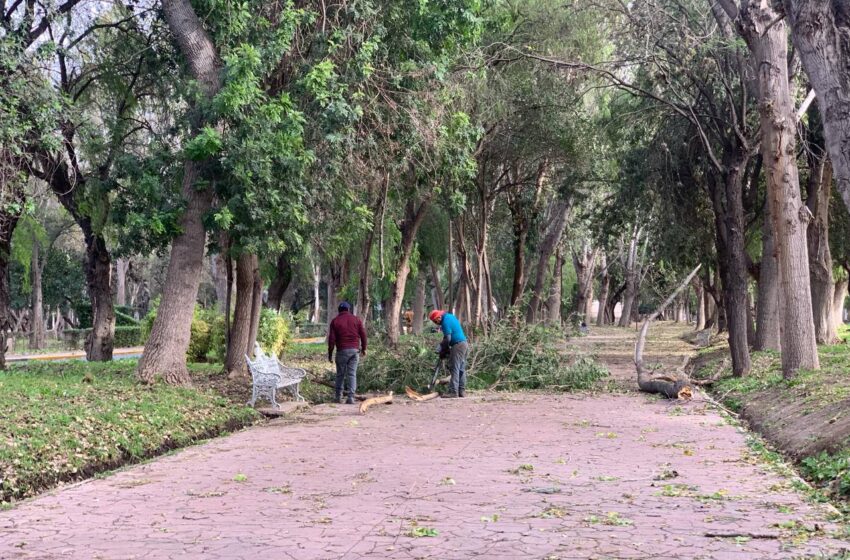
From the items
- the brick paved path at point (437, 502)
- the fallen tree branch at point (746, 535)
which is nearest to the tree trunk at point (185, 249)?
the brick paved path at point (437, 502)

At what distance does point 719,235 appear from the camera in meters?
23.0

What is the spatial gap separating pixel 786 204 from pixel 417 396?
7725mm

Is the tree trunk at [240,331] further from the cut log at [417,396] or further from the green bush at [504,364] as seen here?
the cut log at [417,396]

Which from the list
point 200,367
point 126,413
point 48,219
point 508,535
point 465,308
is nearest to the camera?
point 508,535

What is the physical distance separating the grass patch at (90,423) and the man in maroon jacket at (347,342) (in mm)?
1906

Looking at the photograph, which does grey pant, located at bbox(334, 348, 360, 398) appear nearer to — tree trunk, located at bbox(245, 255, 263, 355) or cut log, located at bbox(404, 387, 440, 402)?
cut log, located at bbox(404, 387, 440, 402)

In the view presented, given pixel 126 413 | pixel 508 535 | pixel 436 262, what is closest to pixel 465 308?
pixel 436 262

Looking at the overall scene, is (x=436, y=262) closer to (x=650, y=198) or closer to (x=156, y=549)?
(x=650, y=198)

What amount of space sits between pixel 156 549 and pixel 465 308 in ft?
83.6

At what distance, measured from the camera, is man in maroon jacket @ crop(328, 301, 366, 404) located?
1644 cm

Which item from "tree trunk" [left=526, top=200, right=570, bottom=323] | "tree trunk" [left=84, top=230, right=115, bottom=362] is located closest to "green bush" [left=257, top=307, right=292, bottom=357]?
"tree trunk" [left=84, top=230, right=115, bottom=362]

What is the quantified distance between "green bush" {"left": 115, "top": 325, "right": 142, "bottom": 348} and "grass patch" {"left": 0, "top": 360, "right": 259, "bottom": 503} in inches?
1054

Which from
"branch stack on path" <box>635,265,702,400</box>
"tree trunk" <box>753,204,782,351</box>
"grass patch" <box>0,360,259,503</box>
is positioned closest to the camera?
"grass patch" <box>0,360,259,503</box>

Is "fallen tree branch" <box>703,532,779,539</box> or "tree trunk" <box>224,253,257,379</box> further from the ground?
"tree trunk" <box>224,253,257,379</box>
